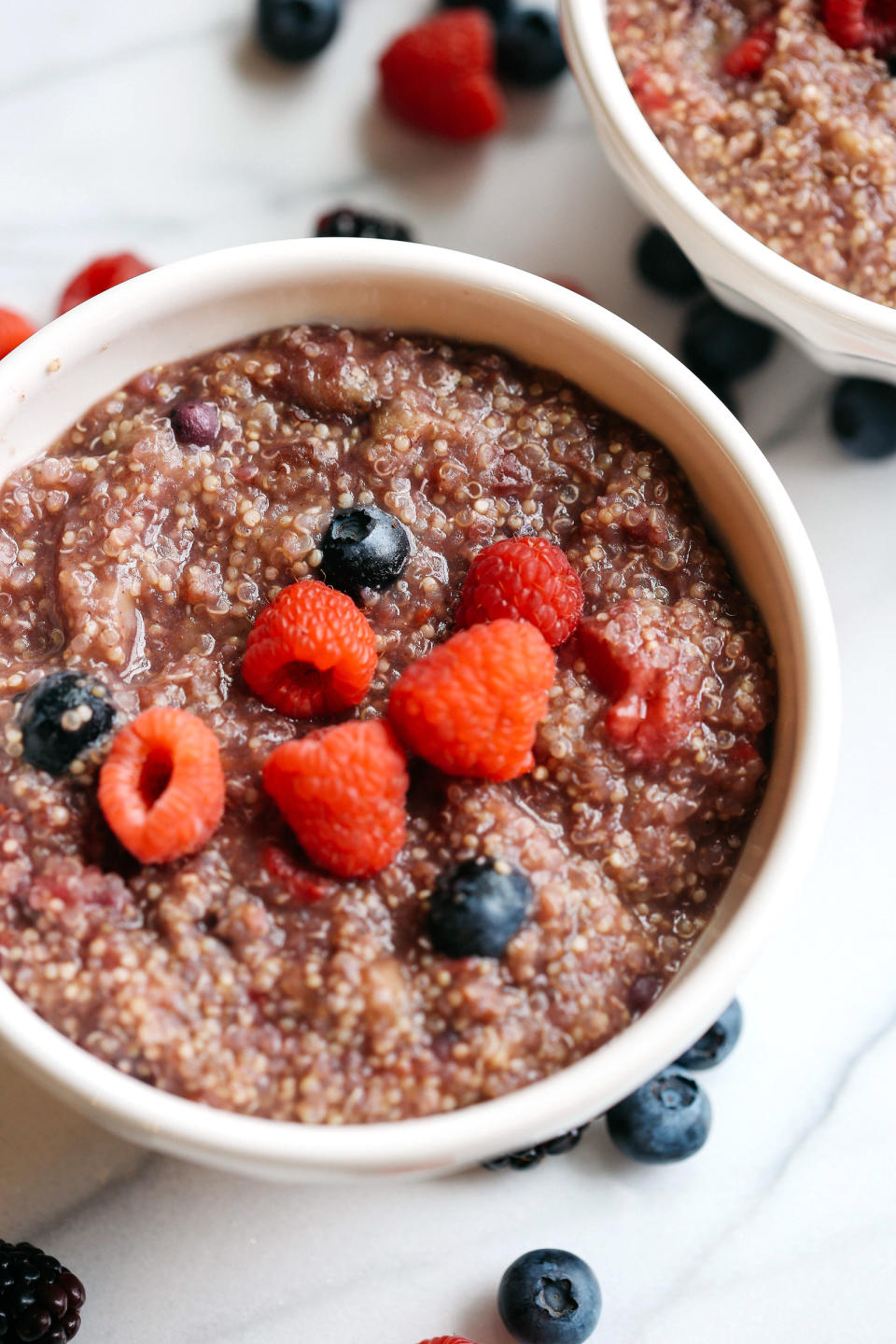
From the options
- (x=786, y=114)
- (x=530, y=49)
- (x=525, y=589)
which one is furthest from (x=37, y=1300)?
(x=530, y=49)

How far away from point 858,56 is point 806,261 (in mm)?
419

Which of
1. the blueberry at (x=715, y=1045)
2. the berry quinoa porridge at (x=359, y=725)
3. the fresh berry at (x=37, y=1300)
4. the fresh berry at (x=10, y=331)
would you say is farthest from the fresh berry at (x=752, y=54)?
the fresh berry at (x=37, y=1300)

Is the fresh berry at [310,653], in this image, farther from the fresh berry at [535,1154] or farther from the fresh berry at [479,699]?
the fresh berry at [535,1154]

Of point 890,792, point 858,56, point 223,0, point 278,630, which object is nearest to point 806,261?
point 858,56

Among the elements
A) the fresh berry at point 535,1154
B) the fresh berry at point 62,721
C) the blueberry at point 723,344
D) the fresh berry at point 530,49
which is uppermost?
the fresh berry at point 530,49

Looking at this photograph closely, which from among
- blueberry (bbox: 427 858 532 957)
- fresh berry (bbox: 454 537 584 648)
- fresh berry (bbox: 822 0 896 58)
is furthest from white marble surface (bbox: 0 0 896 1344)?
fresh berry (bbox: 454 537 584 648)

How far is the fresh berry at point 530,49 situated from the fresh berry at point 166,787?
5.49ft

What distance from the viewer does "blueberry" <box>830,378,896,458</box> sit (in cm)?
265

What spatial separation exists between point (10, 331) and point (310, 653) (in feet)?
3.69

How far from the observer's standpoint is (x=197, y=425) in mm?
2121

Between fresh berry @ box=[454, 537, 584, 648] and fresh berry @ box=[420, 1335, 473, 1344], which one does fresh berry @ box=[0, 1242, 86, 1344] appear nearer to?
fresh berry @ box=[420, 1335, 473, 1344]

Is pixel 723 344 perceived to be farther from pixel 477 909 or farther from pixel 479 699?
pixel 477 909

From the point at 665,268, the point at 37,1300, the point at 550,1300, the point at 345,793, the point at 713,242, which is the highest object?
the point at 713,242

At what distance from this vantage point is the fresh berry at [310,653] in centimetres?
192
